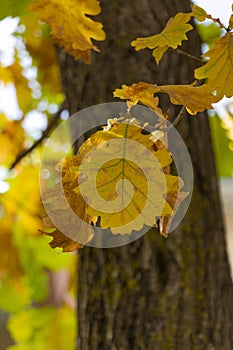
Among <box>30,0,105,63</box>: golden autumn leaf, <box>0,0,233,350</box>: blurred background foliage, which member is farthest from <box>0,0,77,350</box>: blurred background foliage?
<box>30,0,105,63</box>: golden autumn leaf

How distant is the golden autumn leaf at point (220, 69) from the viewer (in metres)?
0.48

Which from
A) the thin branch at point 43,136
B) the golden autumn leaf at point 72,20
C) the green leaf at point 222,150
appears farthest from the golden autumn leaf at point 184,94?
the green leaf at point 222,150

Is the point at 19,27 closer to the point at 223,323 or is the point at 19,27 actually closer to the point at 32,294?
the point at 223,323

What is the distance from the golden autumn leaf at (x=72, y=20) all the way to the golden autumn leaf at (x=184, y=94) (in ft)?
0.60

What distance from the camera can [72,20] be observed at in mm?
Result: 672

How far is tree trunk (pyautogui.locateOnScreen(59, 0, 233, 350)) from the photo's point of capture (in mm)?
895

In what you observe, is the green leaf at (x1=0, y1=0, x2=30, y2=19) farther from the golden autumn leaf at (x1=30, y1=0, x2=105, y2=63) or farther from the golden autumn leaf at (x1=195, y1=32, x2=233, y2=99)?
the golden autumn leaf at (x1=195, y1=32, x2=233, y2=99)

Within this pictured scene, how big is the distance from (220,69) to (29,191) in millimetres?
1197

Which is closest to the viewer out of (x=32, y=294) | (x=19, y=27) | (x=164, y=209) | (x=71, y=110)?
(x=164, y=209)

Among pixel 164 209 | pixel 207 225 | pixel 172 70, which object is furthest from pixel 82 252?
pixel 164 209

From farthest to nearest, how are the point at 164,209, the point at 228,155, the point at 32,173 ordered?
1. the point at 32,173
2. the point at 228,155
3. the point at 164,209

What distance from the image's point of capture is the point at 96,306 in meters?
0.92

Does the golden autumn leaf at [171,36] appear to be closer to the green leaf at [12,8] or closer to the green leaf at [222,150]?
the green leaf at [12,8]

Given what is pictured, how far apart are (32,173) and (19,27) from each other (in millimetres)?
498
